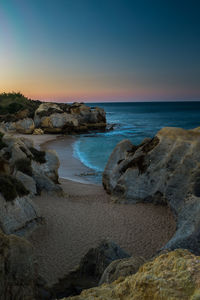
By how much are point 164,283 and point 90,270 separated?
4.73 metres

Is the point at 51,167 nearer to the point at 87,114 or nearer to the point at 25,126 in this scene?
the point at 25,126

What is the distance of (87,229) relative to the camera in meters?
10.6

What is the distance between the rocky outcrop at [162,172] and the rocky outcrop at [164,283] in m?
5.75

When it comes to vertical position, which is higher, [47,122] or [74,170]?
[47,122]

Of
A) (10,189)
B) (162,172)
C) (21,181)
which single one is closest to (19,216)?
(10,189)

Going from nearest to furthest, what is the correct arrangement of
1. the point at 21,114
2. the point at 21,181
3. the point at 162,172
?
the point at 21,181 < the point at 162,172 < the point at 21,114

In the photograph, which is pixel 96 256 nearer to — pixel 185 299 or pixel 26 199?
pixel 26 199

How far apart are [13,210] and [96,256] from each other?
335 centimetres

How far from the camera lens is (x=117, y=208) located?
13.0 m

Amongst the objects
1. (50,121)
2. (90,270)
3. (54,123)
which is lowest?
(90,270)

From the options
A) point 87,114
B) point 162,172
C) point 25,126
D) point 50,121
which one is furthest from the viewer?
point 87,114

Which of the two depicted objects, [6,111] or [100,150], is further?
[6,111]

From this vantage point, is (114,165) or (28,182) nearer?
(28,182)

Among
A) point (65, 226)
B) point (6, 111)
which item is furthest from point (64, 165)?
point (6, 111)
